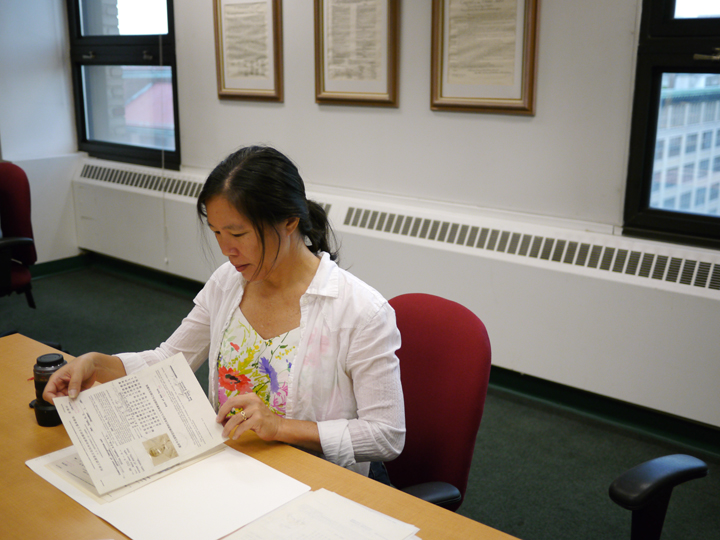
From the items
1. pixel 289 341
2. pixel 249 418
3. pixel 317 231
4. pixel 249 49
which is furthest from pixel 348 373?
pixel 249 49

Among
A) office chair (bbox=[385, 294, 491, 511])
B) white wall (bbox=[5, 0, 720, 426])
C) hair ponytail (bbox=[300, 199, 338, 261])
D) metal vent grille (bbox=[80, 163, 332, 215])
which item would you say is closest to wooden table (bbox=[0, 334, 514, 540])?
office chair (bbox=[385, 294, 491, 511])

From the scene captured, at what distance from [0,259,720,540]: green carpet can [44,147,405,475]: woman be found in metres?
0.98

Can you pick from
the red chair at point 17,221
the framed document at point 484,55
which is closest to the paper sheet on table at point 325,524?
the framed document at point 484,55

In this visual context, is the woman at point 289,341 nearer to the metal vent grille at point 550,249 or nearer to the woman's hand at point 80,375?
the woman's hand at point 80,375

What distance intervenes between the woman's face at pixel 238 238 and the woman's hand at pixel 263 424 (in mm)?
289

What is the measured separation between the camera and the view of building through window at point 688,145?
2422 millimetres

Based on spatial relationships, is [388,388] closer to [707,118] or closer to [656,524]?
[656,524]

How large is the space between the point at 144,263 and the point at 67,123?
124 centimetres

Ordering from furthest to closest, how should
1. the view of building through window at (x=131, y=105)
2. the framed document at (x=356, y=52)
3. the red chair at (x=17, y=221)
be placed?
the view of building through window at (x=131, y=105)
the framed document at (x=356, y=52)
the red chair at (x=17, y=221)

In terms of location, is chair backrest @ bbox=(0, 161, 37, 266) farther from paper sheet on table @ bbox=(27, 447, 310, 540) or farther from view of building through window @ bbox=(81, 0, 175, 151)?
paper sheet on table @ bbox=(27, 447, 310, 540)

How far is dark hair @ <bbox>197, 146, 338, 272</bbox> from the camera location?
4.44ft

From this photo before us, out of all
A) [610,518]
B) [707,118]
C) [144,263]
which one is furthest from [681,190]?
[144,263]

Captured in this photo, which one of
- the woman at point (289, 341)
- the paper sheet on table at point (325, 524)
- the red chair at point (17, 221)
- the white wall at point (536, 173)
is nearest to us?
the paper sheet on table at point (325, 524)

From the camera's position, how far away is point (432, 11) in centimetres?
292
